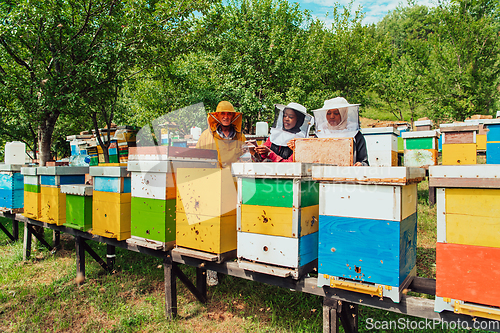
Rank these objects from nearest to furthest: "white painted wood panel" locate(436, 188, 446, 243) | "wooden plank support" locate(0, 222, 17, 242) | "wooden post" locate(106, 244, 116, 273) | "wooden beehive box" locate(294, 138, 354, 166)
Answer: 1. "white painted wood panel" locate(436, 188, 446, 243)
2. "wooden beehive box" locate(294, 138, 354, 166)
3. "wooden post" locate(106, 244, 116, 273)
4. "wooden plank support" locate(0, 222, 17, 242)

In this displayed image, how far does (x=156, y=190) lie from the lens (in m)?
3.27

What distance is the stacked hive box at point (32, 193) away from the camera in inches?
207

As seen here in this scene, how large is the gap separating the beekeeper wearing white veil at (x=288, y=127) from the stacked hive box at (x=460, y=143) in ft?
12.7

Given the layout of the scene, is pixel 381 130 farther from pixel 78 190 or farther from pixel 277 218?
pixel 78 190

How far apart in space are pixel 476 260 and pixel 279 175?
137 centimetres

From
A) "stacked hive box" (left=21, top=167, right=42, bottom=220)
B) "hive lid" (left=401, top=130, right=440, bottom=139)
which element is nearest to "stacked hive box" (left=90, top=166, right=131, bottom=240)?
"stacked hive box" (left=21, top=167, right=42, bottom=220)

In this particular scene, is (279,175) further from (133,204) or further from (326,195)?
(133,204)

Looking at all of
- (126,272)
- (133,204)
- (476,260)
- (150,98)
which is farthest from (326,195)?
(150,98)

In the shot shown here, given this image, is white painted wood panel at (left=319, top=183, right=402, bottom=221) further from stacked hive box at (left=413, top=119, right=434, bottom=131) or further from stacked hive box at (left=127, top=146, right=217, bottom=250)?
stacked hive box at (left=413, top=119, right=434, bottom=131)

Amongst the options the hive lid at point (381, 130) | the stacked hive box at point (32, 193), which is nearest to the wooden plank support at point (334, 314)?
the hive lid at point (381, 130)

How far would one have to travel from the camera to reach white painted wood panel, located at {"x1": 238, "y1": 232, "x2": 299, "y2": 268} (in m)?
2.37

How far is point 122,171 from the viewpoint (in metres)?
3.62

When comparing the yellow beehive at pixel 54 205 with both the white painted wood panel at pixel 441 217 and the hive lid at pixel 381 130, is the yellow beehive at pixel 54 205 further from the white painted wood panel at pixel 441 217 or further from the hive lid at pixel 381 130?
the hive lid at pixel 381 130

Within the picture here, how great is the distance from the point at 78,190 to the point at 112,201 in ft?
3.02
